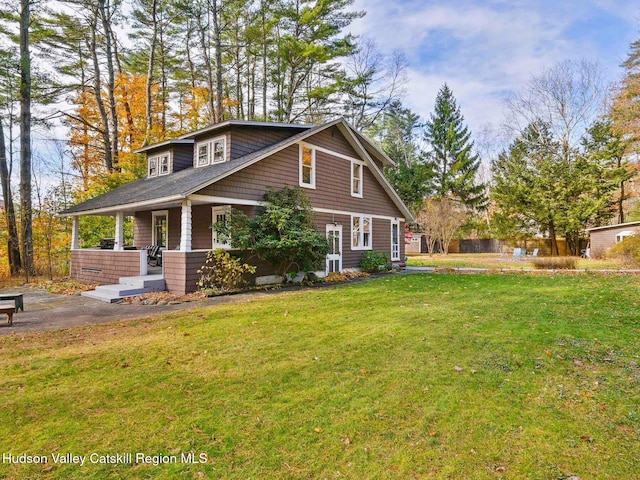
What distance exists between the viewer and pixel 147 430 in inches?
112

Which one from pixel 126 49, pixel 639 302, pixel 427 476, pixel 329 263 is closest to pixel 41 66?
pixel 126 49

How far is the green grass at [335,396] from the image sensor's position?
8.25 feet

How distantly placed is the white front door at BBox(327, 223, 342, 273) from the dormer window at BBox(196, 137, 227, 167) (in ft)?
15.8

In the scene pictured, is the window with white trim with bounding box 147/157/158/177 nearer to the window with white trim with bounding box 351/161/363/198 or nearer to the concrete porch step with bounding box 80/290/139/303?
the concrete porch step with bounding box 80/290/139/303

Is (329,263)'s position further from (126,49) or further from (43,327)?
(126,49)

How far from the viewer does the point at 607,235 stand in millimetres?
25078

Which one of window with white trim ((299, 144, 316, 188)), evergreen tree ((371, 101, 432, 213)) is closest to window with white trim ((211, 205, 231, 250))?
window with white trim ((299, 144, 316, 188))

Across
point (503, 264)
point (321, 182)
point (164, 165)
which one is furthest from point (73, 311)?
point (503, 264)

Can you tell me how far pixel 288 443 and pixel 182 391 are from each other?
1.41 metres

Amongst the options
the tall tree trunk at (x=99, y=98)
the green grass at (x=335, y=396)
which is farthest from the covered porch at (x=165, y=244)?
the tall tree trunk at (x=99, y=98)

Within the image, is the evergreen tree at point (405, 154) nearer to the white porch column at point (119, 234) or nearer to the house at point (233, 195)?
the house at point (233, 195)

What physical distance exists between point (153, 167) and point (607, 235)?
29.5 metres

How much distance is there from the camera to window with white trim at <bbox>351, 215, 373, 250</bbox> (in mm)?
15273

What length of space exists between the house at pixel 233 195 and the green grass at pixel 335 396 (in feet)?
14.9
